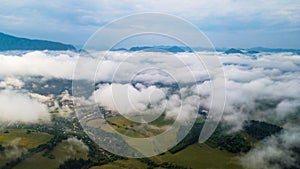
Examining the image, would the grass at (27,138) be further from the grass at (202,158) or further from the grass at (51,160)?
the grass at (202,158)

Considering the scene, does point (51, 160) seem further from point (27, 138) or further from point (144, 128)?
point (144, 128)

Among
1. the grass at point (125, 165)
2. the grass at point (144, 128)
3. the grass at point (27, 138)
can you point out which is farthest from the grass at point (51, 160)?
the grass at point (144, 128)

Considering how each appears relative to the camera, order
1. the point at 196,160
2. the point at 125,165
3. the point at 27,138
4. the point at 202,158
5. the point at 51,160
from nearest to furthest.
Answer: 1. the point at 51,160
2. the point at 125,165
3. the point at 196,160
4. the point at 202,158
5. the point at 27,138

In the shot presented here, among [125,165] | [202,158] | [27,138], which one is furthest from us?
[27,138]

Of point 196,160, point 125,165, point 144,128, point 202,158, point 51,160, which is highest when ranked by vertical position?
point 144,128

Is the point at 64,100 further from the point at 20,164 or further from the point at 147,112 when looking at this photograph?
the point at 147,112

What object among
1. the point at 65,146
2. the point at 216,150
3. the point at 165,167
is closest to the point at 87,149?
the point at 65,146

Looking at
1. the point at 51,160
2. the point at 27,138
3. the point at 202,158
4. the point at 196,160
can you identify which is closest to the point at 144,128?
the point at 51,160

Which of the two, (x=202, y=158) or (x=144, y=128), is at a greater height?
(x=144, y=128)
